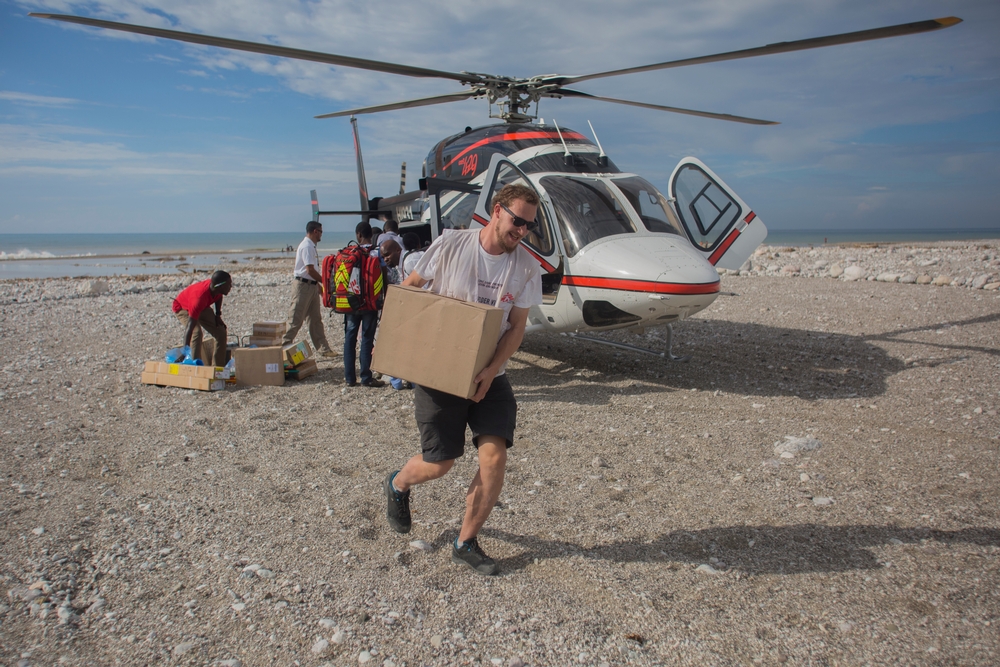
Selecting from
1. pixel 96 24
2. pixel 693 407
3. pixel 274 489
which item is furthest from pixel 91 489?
pixel 693 407

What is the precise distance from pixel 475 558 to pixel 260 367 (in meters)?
4.60

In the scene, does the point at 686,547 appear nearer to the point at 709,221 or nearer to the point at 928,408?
the point at 928,408

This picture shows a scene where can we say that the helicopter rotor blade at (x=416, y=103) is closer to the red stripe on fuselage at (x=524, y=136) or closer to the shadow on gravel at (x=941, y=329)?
the red stripe on fuselage at (x=524, y=136)

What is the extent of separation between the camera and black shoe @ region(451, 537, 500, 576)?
304 cm

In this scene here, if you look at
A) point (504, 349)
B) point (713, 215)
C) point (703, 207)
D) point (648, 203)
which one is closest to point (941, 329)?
point (713, 215)

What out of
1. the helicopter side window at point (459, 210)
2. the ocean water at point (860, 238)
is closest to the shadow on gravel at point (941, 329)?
the helicopter side window at point (459, 210)

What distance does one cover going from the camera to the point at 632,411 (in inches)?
231

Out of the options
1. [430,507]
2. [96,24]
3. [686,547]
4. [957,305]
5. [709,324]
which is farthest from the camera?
[957,305]

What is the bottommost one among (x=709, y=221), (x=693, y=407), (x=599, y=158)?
(x=693, y=407)

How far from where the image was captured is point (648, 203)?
6.71 meters

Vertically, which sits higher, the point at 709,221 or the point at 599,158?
the point at 599,158

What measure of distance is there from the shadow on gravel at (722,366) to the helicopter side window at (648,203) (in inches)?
71.3

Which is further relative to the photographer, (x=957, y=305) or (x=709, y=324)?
(x=957, y=305)

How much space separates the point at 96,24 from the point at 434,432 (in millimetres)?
4746
